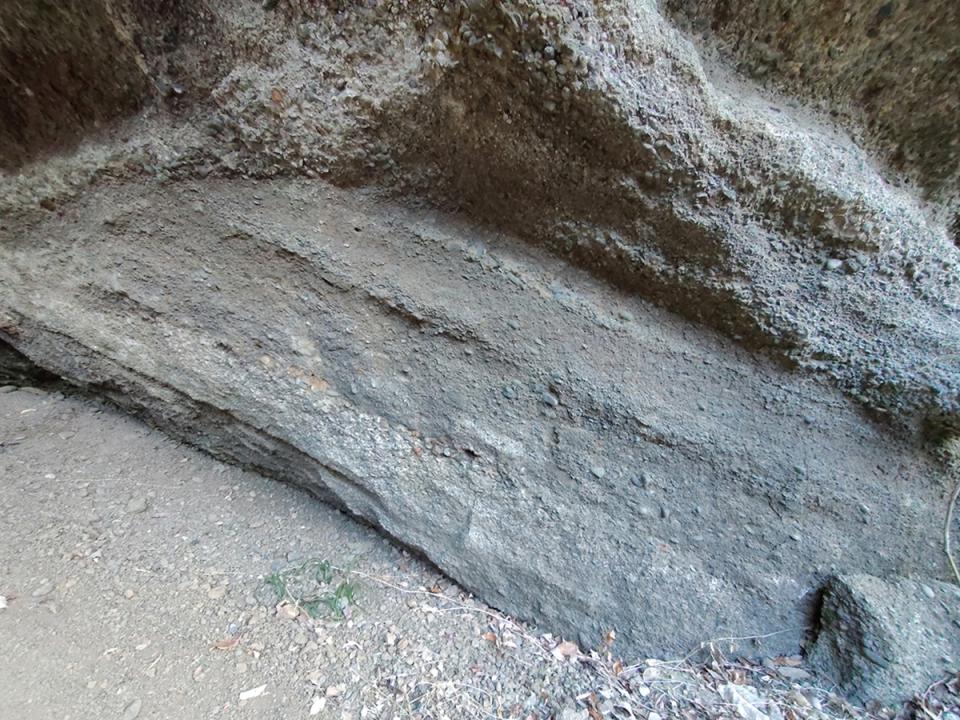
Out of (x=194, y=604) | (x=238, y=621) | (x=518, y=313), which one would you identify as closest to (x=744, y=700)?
(x=518, y=313)

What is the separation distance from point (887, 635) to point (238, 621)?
1.77m

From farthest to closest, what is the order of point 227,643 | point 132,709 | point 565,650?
point 565,650
point 227,643
point 132,709

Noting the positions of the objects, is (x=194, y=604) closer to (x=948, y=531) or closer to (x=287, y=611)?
(x=287, y=611)

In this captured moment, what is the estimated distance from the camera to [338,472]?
1.42 metres

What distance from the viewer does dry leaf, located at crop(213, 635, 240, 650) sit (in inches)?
47.9

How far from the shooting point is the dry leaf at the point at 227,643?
3.99 ft

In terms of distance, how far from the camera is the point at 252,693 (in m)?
1.15

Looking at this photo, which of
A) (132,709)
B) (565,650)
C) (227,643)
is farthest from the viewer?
(565,650)

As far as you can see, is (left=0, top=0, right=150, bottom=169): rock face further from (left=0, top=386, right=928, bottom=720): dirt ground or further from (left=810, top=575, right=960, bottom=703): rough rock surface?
(left=810, top=575, right=960, bottom=703): rough rock surface

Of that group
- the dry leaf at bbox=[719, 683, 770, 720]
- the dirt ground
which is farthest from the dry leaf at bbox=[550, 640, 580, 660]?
the dry leaf at bbox=[719, 683, 770, 720]

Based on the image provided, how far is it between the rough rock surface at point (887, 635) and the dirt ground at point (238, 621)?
0.09m

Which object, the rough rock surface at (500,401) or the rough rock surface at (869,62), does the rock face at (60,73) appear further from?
the rough rock surface at (869,62)

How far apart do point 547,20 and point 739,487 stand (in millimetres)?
1266

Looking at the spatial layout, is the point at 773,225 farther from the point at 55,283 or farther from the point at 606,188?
the point at 55,283
